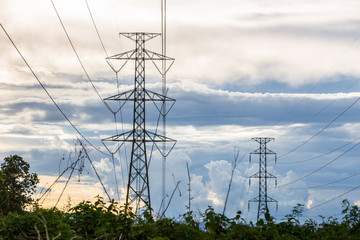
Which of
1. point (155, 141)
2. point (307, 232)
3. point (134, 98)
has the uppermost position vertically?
point (134, 98)

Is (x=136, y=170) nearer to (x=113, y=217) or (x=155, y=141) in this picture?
(x=155, y=141)

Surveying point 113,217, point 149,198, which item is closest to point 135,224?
Answer: point 113,217

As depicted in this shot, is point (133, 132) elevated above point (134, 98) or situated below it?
below

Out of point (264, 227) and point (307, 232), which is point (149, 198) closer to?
point (307, 232)

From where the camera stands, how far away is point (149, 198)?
24.1 m

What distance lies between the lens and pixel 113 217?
961 centimetres

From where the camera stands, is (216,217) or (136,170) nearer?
(216,217)

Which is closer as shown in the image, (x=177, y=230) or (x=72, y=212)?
(x=177, y=230)

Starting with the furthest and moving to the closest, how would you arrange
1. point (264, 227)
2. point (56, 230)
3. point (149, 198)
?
point (149, 198) → point (264, 227) → point (56, 230)

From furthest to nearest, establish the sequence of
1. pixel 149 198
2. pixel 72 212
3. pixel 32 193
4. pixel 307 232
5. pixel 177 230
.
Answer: pixel 32 193 < pixel 149 198 < pixel 307 232 < pixel 72 212 < pixel 177 230

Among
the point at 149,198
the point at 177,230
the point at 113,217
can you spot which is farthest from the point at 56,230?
the point at 149,198

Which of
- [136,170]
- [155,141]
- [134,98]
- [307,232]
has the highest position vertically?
[134,98]

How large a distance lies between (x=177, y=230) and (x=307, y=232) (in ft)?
18.0

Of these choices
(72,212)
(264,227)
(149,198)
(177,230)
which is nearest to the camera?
(177,230)
